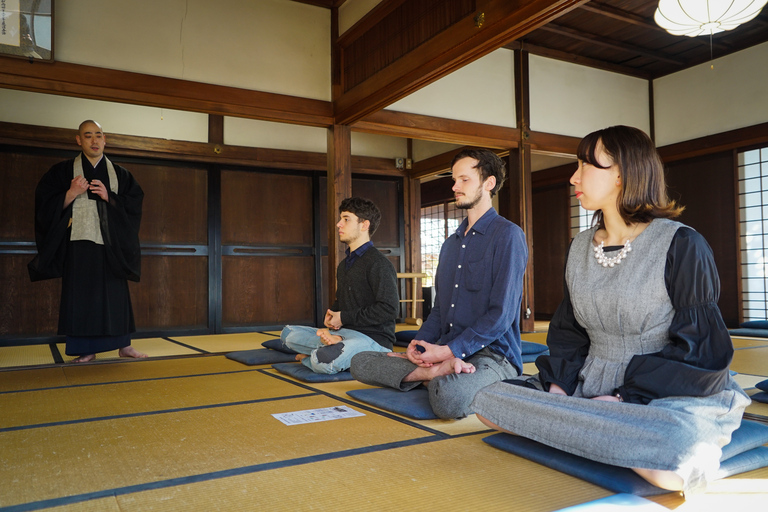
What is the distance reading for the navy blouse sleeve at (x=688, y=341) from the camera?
143cm

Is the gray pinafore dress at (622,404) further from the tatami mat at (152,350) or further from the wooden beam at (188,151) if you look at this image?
the wooden beam at (188,151)

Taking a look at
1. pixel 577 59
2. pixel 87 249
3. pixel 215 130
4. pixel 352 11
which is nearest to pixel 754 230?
pixel 577 59

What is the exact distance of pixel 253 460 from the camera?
1687 mm

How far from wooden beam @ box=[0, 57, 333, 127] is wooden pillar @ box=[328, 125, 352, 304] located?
0.15 meters

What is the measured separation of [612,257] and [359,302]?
188 cm

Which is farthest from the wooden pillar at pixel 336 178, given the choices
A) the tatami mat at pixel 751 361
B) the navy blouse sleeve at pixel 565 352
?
the navy blouse sleeve at pixel 565 352

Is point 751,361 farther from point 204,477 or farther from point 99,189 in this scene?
point 99,189

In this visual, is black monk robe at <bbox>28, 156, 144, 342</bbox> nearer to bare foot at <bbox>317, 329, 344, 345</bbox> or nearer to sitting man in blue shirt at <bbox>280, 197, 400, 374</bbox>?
sitting man in blue shirt at <bbox>280, 197, 400, 374</bbox>

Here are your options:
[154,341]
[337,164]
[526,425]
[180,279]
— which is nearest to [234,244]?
[180,279]

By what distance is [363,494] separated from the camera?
1.40 metres

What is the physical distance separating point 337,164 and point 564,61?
305 centimetres

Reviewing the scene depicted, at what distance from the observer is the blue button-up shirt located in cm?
225

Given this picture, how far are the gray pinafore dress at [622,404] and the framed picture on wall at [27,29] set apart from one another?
12.5ft

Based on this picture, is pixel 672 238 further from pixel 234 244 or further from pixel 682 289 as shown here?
pixel 234 244
